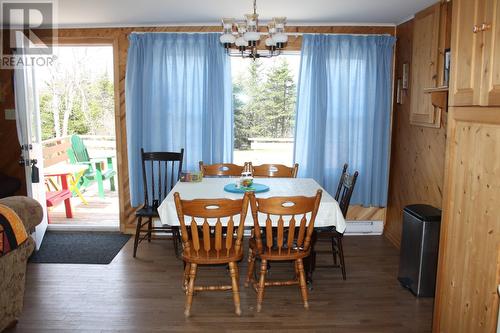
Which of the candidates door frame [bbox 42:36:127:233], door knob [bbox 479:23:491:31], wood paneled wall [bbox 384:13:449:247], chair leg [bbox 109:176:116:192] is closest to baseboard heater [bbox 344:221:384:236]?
wood paneled wall [bbox 384:13:449:247]

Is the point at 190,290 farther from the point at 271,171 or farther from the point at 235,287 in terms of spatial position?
the point at 271,171

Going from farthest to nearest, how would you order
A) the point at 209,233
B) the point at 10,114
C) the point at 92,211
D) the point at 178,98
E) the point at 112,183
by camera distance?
1. the point at 112,183
2. the point at 92,211
3. the point at 10,114
4. the point at 178,98
5. the point at 209,233

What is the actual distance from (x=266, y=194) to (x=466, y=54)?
5.91 feet

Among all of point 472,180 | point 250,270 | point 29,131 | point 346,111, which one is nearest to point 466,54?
point 472,180

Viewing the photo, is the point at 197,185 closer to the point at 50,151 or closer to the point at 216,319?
the point at 216,319

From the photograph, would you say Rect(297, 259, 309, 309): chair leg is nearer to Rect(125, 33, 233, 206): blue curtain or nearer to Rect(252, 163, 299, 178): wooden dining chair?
Rect(252, 163, 299, 178): wooden dining chair

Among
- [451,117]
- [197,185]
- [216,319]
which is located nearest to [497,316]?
[451,117]

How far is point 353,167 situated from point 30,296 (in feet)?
11.1

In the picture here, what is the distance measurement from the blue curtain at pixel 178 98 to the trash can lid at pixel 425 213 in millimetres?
2088

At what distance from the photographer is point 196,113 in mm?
4672

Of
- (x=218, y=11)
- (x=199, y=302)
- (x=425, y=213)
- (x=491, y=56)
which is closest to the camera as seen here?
(x=491, y=56)

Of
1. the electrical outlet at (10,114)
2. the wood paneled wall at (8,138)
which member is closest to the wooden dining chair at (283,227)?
the wood paneled wall at (8,138)

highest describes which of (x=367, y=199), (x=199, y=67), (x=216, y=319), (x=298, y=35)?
(x=298, y=35)

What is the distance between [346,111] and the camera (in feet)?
15.3
